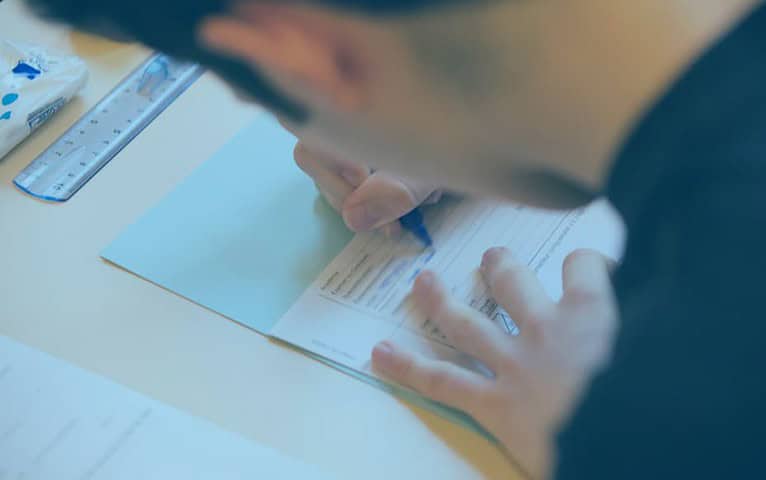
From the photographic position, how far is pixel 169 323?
0.62m

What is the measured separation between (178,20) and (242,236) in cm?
33

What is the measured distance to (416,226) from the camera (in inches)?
25.5

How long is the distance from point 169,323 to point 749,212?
426 millimetres

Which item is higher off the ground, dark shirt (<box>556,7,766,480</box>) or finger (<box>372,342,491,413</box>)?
dark shirt (<box>556,7,766,480</box>)

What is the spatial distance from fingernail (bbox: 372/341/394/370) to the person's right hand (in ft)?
0.41

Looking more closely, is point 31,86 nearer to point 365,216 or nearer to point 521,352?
point 365,216

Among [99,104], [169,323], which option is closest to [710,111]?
[169,323]

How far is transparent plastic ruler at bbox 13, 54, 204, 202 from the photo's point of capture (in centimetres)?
77

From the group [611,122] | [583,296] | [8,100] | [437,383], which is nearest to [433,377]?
[437,383]

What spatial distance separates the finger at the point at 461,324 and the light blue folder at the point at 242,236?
0.25 ft

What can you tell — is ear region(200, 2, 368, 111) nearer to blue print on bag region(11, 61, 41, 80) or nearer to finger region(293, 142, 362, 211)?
finger region(293, 142, 362, 211)

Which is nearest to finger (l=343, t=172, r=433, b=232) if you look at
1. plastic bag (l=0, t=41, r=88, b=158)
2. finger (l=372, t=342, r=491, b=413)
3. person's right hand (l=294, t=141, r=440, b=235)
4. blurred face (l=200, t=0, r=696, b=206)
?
person's right hand (l=294, t=141, r=440, b=235)

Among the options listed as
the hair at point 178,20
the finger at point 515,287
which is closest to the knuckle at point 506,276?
the finger at point 515,287

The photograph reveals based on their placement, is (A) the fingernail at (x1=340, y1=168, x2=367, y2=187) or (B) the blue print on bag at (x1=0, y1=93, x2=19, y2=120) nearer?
(A) the fingernail at (x1=340, y1=168, x2=367, y2=187)
